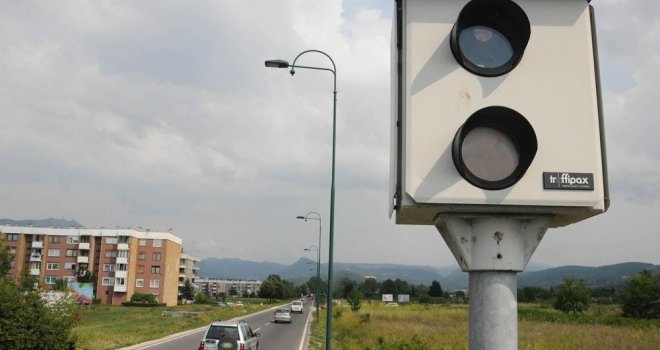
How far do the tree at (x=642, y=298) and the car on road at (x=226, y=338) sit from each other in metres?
62.8

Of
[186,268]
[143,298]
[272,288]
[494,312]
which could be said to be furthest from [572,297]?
[272,288]

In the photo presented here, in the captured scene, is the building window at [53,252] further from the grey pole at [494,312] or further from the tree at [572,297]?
the grey pole at [494,312]

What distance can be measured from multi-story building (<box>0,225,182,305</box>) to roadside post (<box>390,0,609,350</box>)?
100m

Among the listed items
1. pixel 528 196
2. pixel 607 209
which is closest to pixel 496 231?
pixel 528 196

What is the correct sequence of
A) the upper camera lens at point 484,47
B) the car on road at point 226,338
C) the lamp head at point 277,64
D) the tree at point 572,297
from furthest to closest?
the tree at point 572,297, the car on road at point 226,338, the lamp head at point 277,64, the upper camera lens at point 484,47

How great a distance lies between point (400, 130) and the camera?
6.34 m

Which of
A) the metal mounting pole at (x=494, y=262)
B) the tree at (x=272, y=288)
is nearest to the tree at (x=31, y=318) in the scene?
the metal mounting pole at (x=494, y=262)

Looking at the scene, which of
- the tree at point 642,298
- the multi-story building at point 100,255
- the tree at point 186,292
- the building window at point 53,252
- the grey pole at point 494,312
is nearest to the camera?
the grey pole at point 494,312

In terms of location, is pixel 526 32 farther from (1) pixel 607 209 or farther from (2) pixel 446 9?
(1) pixel 607 209

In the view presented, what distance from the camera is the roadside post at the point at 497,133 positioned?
5.82 meters

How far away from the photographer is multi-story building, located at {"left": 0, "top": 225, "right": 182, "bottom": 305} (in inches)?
3890

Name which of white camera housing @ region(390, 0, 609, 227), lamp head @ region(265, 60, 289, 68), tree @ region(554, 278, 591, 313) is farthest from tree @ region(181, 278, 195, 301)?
white camera housing @ region(390, 0, 609, 227)

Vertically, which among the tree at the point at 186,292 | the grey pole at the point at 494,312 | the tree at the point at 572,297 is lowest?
the tree at the point at 186,292

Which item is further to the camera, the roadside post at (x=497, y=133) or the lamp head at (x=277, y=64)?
the lamp head at (x=277, y=64)
